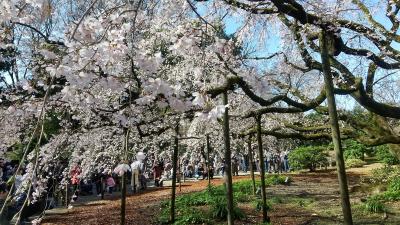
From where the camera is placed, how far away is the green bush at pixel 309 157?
23781 millimetres

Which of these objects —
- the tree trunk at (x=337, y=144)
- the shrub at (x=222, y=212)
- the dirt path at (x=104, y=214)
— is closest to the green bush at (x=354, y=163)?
the dirt path at (x=104, y=214)

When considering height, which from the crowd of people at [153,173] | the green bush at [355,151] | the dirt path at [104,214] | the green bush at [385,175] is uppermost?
the green bush at [355,151]

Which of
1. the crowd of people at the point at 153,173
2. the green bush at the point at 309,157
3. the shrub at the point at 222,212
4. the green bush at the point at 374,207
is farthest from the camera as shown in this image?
the green bush at the point at 309,157

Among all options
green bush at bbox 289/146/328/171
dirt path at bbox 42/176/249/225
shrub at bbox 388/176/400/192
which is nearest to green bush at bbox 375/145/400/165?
shrub at bbox 388/176/400/192

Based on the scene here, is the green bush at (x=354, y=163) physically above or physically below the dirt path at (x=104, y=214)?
above

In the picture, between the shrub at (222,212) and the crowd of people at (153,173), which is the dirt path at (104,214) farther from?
A: the shrub at (222,212)

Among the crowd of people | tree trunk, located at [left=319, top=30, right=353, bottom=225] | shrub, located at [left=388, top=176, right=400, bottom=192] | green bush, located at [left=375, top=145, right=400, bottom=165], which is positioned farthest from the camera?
green bush, located at [left=375, top=145, right=400, bottom=165]

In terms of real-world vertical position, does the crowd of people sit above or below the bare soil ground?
above

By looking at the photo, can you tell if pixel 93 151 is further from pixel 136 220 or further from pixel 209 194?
pixel 209 194

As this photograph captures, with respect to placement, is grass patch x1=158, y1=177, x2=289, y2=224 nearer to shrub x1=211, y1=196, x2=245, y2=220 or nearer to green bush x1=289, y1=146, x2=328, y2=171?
shrub x1=211, y1=196, x2=245, y2=220

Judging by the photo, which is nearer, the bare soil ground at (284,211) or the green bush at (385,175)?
the bare soil ground at (284,211)

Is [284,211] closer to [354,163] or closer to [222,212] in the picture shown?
[222,212]

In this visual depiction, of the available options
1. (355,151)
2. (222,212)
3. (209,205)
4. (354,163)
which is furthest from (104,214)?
(355,151)

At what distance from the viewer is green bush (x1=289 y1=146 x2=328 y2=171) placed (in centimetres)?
2378
